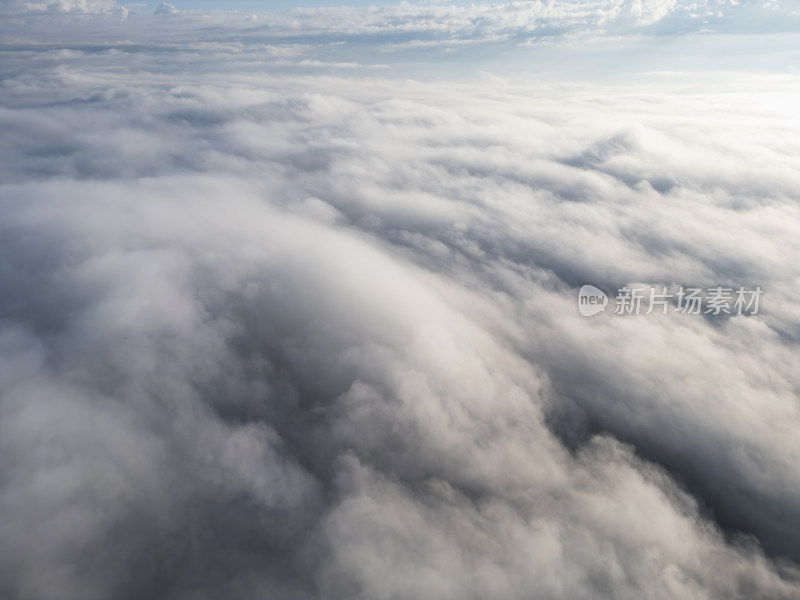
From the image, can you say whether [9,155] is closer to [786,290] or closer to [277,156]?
[277,156]

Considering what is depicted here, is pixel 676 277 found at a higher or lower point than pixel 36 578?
lower

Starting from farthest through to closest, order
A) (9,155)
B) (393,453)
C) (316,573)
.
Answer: (9,155)
(393,453)
(316,573)

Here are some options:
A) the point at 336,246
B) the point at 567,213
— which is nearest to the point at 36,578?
the point at 336,246
